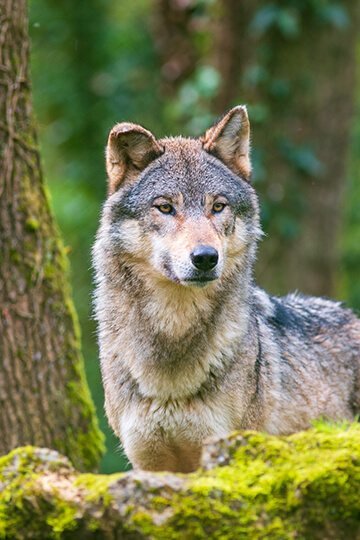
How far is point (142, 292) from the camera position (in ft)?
17.1

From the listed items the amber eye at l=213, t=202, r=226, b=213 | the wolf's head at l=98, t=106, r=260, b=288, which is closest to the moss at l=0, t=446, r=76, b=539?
the wolf's head at l=98, t=106, r=260, b=288

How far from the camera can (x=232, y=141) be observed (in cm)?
555

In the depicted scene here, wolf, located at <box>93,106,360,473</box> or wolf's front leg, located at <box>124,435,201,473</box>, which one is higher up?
wolf, located at <box>93,106,360,473</box>

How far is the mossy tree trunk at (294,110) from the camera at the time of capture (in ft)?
34.6

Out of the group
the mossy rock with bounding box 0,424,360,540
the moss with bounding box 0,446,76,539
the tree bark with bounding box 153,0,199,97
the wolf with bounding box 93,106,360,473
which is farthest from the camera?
the tree bark with bounding box 153,0,199,97

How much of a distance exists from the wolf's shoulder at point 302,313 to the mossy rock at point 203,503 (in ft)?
9.05

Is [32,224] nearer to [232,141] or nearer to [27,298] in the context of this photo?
[27,298]

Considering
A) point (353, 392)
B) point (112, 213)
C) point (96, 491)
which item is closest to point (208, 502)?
point (96, 491)

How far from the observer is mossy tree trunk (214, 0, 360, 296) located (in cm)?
1055

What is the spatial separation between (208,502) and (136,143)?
3.04 m

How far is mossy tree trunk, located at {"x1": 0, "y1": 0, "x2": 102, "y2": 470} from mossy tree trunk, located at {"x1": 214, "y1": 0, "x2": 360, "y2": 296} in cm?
513

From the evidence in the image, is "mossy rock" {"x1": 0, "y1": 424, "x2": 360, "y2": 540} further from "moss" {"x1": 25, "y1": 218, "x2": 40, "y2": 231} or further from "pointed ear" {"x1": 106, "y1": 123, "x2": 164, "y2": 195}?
"moss" {"x1": 25, "y1": 218, "x2": 40, "y2": 231}

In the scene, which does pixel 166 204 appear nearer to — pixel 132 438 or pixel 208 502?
A: pixel 132 438

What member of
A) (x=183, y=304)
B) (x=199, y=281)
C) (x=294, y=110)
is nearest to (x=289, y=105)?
(x=294, y=110)
